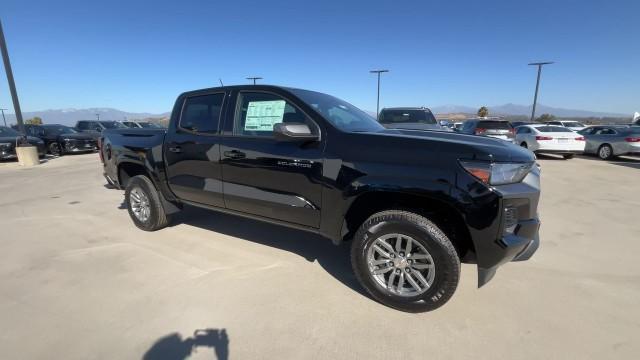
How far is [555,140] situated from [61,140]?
2128cm

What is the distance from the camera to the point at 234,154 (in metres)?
3.33

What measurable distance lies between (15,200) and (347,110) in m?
7.09

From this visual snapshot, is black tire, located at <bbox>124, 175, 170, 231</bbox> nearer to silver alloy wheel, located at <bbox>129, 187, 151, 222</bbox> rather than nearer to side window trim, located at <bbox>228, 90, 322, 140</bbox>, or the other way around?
silver alloy wheel, located at <bbox>129, 187, 151, 222</bbox>

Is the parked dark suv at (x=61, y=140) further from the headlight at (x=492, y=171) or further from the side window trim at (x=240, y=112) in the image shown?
the headlight at (x=492, y=171)

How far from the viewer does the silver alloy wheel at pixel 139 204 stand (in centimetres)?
436

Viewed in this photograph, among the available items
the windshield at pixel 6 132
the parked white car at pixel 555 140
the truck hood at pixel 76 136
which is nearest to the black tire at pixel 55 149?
the truck hood at pixel 76 136

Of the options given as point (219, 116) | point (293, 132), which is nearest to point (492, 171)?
point (293, 132)

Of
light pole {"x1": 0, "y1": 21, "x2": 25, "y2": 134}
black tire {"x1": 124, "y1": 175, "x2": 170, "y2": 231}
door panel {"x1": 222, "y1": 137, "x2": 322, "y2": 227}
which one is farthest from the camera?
light pole {"x1": 0, "y1": 21, "x2": 25, "y2": 134}

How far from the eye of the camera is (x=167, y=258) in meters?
3.58

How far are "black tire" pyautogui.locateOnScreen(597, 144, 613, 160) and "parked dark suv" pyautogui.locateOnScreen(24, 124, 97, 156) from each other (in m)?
22.9

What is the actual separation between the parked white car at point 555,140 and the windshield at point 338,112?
11.2 m

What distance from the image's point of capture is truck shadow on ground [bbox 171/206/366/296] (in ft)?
11.0

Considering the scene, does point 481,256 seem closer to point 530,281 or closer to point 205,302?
point 530,281

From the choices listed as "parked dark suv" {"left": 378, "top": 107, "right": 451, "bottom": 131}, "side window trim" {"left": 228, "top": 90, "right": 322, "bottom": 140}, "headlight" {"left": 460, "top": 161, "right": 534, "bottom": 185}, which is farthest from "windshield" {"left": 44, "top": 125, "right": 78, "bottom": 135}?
"headlight" {"left": 460, "top": 161, "right": 534, "bottom": 185}
